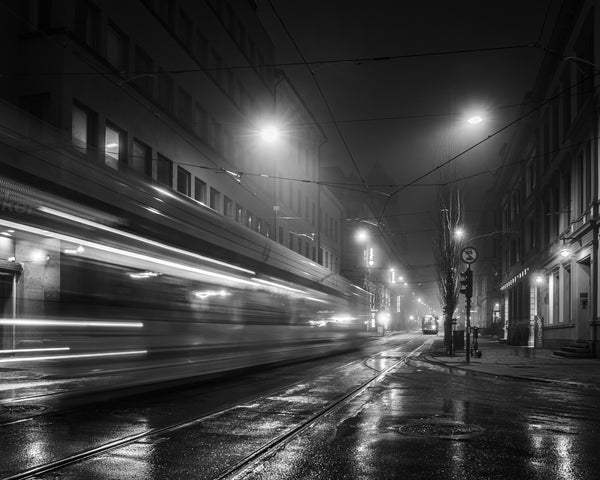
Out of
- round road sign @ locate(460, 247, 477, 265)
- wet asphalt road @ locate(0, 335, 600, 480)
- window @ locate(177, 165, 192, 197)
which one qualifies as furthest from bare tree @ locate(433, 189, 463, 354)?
wet asphalt road @ locate(0, 335, 600, 480)

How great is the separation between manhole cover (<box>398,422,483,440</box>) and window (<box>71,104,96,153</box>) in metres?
17.4

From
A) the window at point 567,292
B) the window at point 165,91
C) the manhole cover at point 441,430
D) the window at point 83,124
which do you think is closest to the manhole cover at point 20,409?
the manhole cover at point 441,430

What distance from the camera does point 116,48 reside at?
2714 cm

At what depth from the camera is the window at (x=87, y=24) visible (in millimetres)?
24562

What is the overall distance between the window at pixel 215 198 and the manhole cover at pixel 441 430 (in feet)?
88.9

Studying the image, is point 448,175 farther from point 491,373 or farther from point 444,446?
point 444,446

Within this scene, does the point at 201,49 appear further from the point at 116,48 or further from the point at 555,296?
the point at 555,296

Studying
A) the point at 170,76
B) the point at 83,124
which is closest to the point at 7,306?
the point at 83,124

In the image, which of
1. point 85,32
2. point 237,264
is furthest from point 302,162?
point 237,264

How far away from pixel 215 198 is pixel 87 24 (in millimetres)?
12662

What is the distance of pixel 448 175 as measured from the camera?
40.6 metres

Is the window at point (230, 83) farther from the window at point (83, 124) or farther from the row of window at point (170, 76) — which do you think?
the window at point (83, 124)

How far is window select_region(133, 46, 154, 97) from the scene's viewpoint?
2842 cm

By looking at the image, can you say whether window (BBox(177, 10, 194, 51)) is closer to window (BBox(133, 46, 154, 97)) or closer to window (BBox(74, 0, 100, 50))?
window (BBox(133, 46, 154, 97))
